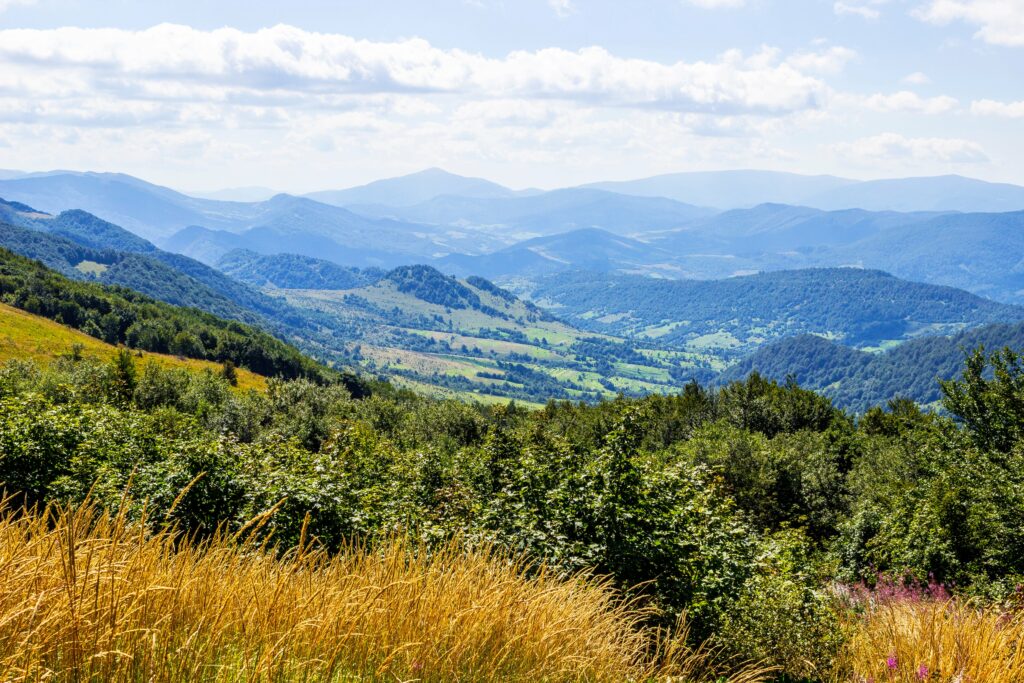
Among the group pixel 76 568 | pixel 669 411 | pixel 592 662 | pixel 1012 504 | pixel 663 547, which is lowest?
pixel 669 411

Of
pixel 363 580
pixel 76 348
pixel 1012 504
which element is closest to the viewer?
pixel 363 580

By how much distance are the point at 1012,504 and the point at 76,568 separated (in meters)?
35.3

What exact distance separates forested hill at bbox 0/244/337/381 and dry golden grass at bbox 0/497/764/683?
15721 cm

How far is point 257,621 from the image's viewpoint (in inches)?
195

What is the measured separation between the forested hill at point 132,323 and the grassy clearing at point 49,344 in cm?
456

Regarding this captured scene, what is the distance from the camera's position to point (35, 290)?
490 ft

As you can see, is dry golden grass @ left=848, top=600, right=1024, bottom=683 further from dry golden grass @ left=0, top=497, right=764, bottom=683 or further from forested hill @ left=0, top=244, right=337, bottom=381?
forested hill @ left=0, top=244, right=337, bottom=381

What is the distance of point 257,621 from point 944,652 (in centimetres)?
678

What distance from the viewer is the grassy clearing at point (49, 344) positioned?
333 feet

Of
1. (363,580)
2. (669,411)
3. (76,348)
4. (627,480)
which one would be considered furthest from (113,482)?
(76,348)

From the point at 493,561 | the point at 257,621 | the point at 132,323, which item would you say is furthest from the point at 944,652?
the point at 132,323

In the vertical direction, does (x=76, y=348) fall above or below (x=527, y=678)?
below

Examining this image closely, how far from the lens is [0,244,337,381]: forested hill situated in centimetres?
14350

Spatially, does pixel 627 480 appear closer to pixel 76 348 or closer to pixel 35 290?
pixel 76 348
